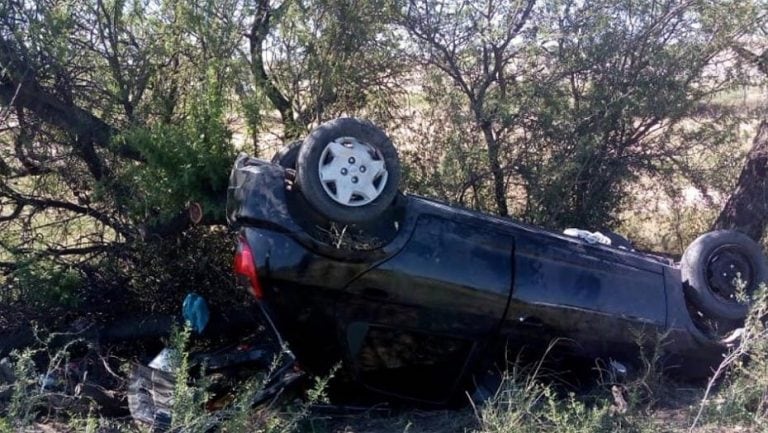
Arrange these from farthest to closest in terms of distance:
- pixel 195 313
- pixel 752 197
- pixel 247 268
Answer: pixel 752 197 < pixel 195 313 < pixel 247 268

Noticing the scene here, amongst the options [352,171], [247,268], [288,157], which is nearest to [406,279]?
[352,171]

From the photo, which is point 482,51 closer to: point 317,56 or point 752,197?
point 317,56

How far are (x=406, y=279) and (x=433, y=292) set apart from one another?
0.53ft

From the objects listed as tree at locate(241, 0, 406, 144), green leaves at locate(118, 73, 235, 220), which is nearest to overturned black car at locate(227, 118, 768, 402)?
green leaves at locate(118, 73, 235, 220)

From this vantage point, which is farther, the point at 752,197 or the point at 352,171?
the point at 752,197

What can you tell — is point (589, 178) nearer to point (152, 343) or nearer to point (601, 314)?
point (601, 314)

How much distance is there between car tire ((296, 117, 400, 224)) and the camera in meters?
4.11

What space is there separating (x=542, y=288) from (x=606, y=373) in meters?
0.65

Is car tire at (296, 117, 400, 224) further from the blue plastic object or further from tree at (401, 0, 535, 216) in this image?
tree at (401, 0, 535, 216)

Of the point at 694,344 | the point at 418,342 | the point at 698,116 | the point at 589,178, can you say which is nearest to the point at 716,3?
the point at 698,116

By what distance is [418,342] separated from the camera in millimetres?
4363

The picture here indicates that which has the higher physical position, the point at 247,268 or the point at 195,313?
the point at 247,268

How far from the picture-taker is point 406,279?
421cm

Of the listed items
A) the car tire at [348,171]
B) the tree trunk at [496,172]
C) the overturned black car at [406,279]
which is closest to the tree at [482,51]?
the tree trunk at [496,172]
